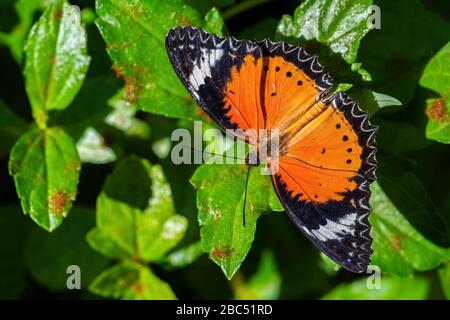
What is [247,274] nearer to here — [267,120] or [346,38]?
[267,120]

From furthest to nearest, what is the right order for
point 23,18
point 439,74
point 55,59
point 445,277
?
1. point 23,18
2. point 445,277
3. point 55,59
4. point 439,74

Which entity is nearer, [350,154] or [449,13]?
[350,154]

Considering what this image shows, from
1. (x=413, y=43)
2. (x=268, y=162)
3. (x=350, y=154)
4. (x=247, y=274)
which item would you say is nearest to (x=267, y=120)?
(x=268, y=162)

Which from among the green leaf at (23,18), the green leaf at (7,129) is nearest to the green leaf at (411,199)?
the green leaf at (7,129)

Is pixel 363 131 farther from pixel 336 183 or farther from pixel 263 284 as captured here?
pixel 263 284

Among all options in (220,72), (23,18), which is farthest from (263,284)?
(23,18)

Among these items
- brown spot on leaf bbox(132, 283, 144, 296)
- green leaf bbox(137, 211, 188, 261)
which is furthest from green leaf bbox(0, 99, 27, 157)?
brown spot on leaf bbox(132, 283, 144, 296)

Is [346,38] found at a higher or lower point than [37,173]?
higher
